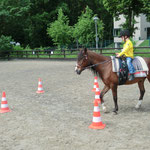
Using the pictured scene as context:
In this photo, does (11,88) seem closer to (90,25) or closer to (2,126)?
(2,126)

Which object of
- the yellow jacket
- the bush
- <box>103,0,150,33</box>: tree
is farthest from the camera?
the bush

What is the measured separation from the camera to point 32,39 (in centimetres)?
4866

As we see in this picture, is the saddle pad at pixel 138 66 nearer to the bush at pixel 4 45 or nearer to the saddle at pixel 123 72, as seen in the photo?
the saddle at pixel 123 72

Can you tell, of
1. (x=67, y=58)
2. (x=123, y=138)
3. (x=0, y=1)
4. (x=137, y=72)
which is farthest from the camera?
(x=0, y=1)

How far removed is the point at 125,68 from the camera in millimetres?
6359

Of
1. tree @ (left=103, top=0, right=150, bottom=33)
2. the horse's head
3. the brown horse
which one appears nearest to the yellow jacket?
the brown horse

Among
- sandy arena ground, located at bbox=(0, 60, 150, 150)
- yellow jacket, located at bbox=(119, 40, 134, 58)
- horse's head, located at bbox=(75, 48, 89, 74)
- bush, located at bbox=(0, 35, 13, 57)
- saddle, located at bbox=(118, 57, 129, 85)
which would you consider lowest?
sandy arena ground, located at bbox=(0, 60, 150, 150)

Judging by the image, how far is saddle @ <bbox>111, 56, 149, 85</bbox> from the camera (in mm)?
6344

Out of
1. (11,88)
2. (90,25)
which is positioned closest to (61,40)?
(90,25)

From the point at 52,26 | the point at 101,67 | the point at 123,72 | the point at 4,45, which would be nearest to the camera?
the point at 123,72

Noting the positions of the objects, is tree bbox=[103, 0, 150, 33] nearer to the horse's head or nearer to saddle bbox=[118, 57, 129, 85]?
saddle bbox=[118, 57, 129, 85]

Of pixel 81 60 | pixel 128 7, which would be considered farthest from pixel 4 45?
pixel 81 60

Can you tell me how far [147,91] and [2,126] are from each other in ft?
20.2

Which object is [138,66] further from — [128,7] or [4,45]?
[4,45]
